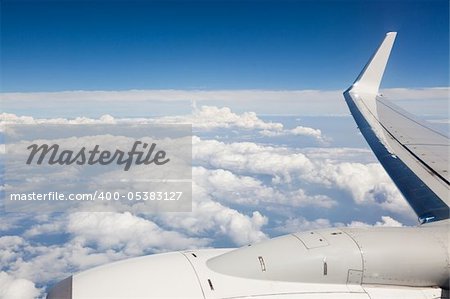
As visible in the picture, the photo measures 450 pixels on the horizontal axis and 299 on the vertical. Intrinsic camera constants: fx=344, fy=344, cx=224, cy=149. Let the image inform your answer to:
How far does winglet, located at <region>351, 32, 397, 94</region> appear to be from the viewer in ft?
45.7

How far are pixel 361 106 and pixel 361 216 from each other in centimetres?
15384

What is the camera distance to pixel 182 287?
356 centimetres

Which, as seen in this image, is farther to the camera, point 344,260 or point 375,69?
point 375,69

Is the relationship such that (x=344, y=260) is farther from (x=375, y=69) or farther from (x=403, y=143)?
(x=375, y=69)

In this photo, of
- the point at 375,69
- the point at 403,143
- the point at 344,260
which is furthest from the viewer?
the point at 375,69

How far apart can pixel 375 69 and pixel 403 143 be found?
5.82 m

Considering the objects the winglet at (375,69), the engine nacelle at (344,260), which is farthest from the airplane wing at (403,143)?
the engine nacelle at (344,260)

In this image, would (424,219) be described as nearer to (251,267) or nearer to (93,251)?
(251,267)

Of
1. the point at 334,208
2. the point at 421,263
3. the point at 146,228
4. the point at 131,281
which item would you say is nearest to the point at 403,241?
the point at 421,263

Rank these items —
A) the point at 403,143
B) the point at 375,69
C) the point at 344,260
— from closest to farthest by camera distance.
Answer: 1. the point at 344,260
2. the point at 403,143
3. the point at 375,69

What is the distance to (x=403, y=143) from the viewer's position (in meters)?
9.51

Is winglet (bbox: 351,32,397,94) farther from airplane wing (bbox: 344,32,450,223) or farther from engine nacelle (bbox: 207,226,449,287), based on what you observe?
engine nacelle (bbox: 207,226,449,287)

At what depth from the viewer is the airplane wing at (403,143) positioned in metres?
6.31

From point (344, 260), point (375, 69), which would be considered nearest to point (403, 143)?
point (375, 69)
